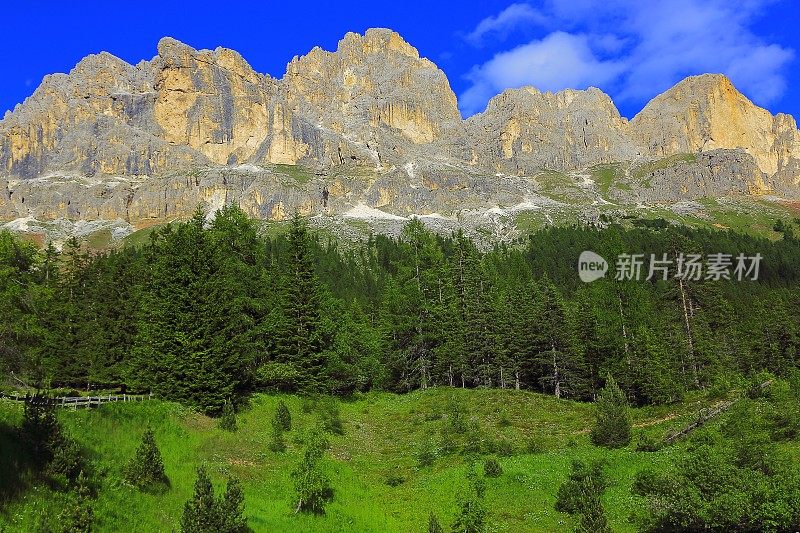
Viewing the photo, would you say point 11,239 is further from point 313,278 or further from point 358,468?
point 358,468

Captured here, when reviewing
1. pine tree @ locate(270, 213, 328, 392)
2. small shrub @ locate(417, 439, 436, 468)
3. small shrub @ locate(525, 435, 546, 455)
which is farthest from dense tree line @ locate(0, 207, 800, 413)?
small shrub @ locate(525, 435, 546, 455)

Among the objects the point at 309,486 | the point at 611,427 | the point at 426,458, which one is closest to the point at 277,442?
the point at 426,458

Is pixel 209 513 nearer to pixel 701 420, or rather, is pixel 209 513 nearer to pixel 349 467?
pixel 349 467

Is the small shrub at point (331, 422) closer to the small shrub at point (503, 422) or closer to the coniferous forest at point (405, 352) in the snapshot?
the coniferous forest at point (405, 352)

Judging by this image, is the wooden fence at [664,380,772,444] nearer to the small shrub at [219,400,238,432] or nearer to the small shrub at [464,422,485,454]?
the small shrub at [464,422,485,454]

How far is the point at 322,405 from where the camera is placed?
41344 millimetres

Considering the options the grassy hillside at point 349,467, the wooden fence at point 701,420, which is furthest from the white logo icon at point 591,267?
the wooden fence at point 701,420

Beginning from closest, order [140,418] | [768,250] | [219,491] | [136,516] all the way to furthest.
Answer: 1. [136,516]
2. [219,491]
3. [140,418]
4. [768,250]

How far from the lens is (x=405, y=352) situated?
65.2m

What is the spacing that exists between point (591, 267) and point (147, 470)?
120349mm

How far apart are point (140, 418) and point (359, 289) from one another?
329 feet

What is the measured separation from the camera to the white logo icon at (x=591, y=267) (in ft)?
375

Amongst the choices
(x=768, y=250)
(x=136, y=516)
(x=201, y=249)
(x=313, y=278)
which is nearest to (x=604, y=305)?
(x=313, y=278)

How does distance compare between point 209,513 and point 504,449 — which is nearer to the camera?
point 209,513
